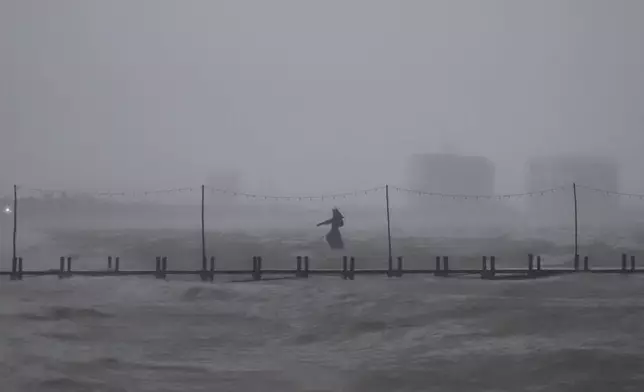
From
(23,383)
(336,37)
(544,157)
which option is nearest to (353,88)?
(336,37)

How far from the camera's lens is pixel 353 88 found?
13.4 ft

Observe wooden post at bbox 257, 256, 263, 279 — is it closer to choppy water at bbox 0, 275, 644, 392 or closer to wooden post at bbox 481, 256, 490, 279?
choppy water at bbox 0, 275, 644, 392

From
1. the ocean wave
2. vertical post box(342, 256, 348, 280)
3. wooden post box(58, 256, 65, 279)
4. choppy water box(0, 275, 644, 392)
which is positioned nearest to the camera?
choppy water box(0, 275, 644, 392)

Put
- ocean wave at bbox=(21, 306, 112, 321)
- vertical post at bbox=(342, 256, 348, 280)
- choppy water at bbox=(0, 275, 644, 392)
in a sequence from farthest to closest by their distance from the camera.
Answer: vertical post at bbox=(342, 256, 348, 280) < ocean wave at bbox=(21, 306, 112, 321) < choppy water at bbox=(0, 275, 644, 392)

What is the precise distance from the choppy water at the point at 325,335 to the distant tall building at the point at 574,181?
402 mm

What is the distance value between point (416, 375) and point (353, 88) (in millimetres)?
1616

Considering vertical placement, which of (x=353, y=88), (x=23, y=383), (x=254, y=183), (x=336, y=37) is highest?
(x=336, y=37)

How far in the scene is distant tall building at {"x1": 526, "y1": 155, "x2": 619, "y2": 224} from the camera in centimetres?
409

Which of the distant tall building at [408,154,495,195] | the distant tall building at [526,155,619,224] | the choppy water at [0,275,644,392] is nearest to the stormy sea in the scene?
the choppy water at [0,275,644,392]

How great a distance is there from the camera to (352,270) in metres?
4.23

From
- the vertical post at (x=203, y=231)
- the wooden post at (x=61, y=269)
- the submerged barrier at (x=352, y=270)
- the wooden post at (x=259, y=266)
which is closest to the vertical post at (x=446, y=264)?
the submerged barrier at (x=352, y=270)

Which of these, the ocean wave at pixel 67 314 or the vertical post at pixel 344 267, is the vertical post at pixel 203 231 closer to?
the ocean wave at pixel 67 314

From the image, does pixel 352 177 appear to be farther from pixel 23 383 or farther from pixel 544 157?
pixel 23 383

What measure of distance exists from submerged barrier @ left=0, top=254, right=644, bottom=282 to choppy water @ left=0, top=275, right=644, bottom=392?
0.17 feet
